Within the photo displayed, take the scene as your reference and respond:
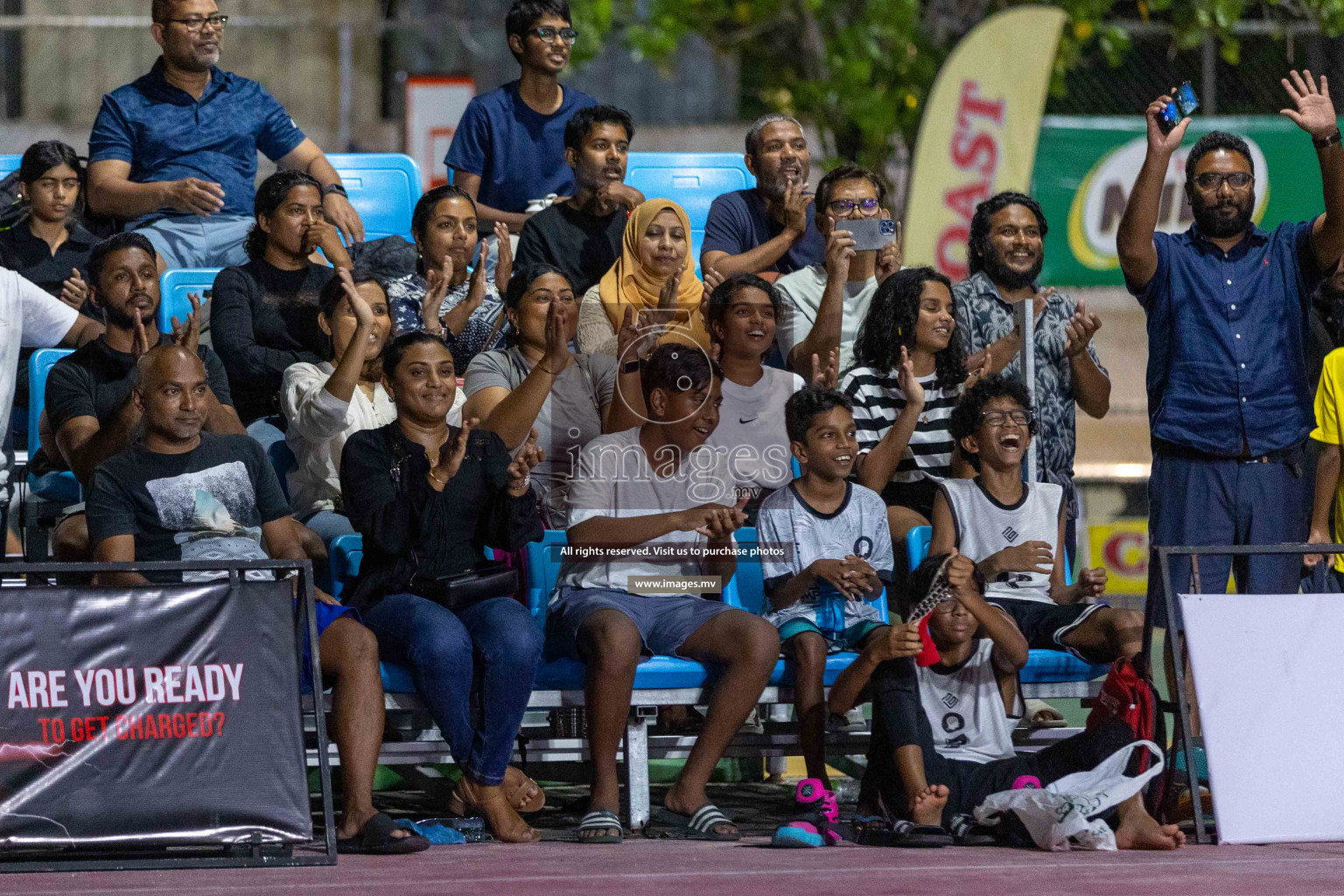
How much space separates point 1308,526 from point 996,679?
141 cm

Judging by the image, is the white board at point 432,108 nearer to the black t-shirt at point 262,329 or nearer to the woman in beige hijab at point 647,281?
the black t-shirt at point 262,329

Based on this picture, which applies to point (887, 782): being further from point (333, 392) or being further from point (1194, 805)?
point (333, 392)

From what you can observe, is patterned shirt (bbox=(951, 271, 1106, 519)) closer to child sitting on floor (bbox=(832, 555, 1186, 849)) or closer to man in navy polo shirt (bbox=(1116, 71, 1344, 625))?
man in navy polo shirt (bbox=(1116, 71, 1344, 625))

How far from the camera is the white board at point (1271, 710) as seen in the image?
5.47 m

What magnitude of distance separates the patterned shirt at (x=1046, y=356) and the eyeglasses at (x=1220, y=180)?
616 millimetres

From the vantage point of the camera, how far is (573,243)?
7598 millimetres

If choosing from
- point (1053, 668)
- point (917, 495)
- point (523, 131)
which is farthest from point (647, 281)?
point (1053, 668)

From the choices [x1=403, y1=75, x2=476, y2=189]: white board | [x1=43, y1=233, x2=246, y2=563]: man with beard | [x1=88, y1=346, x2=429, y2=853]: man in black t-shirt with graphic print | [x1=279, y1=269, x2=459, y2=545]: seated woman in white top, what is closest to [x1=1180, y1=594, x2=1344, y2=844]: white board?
[x1=88, y1=346, x2=429, y2=853]: man in black t-shirt with graphic print

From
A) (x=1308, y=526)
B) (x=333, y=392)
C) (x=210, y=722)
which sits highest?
(x=333, y=392)

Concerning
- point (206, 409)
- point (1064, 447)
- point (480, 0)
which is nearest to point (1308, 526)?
point (1064, 447)

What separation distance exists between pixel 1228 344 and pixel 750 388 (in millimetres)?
1626

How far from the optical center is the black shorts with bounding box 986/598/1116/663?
6125mm

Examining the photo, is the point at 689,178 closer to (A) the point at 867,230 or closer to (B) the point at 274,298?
(A) the point at 867,230

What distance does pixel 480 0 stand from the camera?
15.9m
